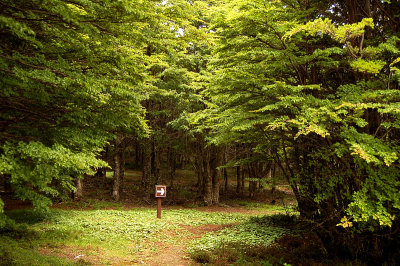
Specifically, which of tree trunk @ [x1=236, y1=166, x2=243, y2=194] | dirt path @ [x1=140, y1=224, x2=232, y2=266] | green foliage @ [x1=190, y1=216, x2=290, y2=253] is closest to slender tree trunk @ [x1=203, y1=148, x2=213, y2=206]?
tree trunk @ [x1=236, y1=166, x2=243, y2=194]

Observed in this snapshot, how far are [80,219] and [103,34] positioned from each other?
29.2 ft

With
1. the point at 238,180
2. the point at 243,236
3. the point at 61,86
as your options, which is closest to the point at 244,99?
the point at 243,236

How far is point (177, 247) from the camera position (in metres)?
9.30

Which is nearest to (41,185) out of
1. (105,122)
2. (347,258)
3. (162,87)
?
(105,122)

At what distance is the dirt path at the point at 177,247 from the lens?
7.83 metres

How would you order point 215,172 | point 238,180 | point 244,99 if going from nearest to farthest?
1. point 244,99
2. point 215,172
3. point 238,180

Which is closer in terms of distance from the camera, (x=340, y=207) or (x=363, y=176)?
(x=363, y=176)

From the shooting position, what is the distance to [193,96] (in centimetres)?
1661

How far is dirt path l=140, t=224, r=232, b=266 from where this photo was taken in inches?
308

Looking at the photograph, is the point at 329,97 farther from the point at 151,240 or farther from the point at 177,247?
the point at 151,240

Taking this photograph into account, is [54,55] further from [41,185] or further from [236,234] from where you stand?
[236,234]

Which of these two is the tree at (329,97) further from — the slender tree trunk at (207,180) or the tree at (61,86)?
the slender tree trunk at (207,180)

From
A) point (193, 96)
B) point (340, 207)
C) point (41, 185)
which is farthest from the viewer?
point (193, 96)

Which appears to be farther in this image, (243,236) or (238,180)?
(238,180)
